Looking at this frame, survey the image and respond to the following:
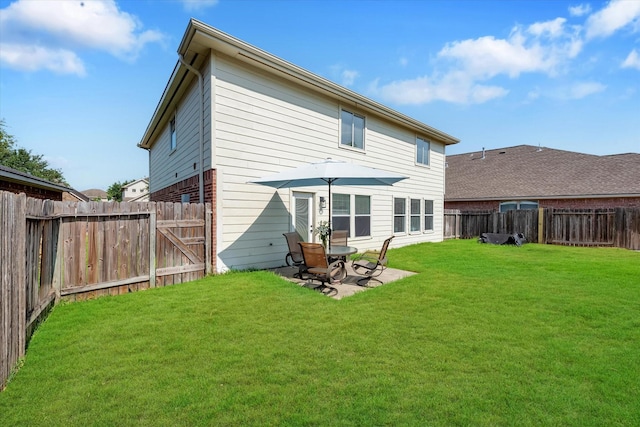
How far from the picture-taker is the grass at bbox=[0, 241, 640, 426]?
7.44 ft

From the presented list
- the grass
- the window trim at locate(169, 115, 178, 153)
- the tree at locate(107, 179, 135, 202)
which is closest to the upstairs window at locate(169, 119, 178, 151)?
the window trim at locate(169, 115, 178, 153)

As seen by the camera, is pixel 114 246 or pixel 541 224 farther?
pixel 541 224

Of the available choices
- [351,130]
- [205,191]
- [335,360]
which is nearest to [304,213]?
[205,191]

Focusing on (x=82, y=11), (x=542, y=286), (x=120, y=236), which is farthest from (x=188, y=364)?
(x=82, y=11)

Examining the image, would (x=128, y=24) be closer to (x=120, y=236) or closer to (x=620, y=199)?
(x=120, y=236)

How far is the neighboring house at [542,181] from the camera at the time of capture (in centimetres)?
1559

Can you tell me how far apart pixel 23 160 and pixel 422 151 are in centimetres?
5694

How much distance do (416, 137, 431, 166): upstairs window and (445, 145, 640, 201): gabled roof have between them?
7.36 metres

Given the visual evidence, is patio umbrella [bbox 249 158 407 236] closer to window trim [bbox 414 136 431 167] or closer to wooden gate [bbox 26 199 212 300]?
wooden gate [bbox 26 199 212 300]

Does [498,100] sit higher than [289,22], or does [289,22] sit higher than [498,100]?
[289,22]

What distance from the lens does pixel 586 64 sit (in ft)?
28.8

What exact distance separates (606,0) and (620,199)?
12.6 m

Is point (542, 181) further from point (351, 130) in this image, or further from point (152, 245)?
point (152, 245)

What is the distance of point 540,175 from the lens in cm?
1841
